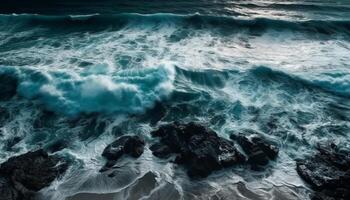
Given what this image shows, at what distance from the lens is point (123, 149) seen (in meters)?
9.27

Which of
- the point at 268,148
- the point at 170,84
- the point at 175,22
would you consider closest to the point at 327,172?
the point at 268,148

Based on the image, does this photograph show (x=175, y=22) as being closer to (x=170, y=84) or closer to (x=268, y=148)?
(x=170, y=84)

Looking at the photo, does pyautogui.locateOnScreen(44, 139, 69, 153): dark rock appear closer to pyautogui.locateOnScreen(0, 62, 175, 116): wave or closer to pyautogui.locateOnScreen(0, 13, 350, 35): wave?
pyautogui.locateOnScreen(0, 62, 175, 116): wave

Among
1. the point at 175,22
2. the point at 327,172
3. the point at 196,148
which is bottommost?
the point at 327,172

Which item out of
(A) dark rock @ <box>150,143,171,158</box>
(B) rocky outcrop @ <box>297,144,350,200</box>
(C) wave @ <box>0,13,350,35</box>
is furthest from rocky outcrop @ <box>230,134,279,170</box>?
(C) wave @ <box>0,13,350,35</box>

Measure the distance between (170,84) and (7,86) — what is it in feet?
19.2

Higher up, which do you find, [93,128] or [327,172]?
[327,172]

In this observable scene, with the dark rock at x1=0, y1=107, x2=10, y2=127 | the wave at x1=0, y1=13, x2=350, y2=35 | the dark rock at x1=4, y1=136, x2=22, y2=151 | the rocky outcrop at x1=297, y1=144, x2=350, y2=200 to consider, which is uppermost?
the wave at x1=0, y1=13, x2=350, y2=35

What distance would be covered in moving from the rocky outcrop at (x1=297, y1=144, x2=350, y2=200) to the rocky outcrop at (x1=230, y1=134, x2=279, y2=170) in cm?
75

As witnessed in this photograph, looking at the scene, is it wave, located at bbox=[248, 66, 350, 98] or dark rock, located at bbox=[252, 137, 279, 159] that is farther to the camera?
wave, located at bbox=[248, 66, 350, 98]

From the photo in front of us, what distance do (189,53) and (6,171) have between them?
28.9 feet

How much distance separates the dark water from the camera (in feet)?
28.2

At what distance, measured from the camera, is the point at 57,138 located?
9.98 m

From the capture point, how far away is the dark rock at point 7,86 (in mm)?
11969
